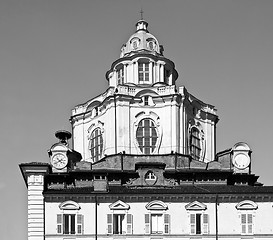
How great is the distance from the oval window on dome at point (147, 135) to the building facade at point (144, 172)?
0.41 feet

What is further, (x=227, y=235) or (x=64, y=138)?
(x=64, y=138)

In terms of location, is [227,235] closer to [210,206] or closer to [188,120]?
[210,206]

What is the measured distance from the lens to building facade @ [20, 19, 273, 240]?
74.9 m

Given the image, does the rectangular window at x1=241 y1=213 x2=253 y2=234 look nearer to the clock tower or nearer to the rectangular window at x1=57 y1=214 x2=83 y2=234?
the rectangular window at x1=57 y1=214 x2=83 y2=234

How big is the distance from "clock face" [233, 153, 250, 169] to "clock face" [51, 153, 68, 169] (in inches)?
792

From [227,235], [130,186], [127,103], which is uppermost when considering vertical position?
[127,103]

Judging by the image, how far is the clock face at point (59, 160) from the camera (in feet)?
283

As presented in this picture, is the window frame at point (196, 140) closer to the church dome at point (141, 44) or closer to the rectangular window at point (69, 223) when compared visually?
the church dome at point (141, 44)

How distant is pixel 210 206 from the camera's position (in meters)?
75.8

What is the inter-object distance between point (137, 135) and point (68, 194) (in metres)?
19.7

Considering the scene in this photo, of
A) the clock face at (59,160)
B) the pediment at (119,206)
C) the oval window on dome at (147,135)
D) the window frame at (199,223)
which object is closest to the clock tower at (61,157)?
the clock face at (59,160)

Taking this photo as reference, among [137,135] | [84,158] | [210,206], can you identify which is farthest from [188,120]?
[210,206]

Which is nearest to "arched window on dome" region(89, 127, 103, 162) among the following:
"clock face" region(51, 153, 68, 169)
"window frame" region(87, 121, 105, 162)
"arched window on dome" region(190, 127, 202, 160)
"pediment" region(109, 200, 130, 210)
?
"window frame" region(87, 121, 105, 162)

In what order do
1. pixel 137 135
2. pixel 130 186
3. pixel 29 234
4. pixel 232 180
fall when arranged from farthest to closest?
pixel 137 135 → pixel 232 180 → pixel 130 186 → pixel 29 234
